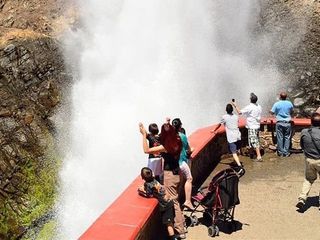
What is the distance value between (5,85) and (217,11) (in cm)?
1135

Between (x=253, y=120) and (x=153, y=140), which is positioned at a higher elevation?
(x=153, y=140)

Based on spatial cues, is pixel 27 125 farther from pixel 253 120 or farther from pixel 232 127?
pixel 232 127

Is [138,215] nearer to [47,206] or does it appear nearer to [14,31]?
[47,206]

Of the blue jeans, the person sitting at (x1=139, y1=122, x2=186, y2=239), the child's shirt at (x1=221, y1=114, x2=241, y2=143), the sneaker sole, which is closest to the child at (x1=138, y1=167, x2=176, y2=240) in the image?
the person sitting at (x1=139, y1=122, x2=186, y2=239)

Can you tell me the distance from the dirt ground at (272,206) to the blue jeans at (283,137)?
0.21m

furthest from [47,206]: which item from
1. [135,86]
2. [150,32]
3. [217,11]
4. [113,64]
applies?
[217,11]

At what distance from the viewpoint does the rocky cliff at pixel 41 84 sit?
17.9 metres

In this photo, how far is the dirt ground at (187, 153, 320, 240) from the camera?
6.42 meters


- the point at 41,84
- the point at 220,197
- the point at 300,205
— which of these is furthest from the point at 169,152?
the point at 41,84

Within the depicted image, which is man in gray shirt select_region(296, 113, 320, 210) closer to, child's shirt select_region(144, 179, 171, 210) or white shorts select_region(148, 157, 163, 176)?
white shorts select_region(148, 157, 163, 176)

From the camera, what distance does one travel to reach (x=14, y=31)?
2517 cm

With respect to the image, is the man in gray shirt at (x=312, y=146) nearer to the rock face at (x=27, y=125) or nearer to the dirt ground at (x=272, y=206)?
the dirt ground at (x=272, y=206)

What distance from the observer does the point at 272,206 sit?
292 inches

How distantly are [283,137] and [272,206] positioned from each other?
9.32ft
